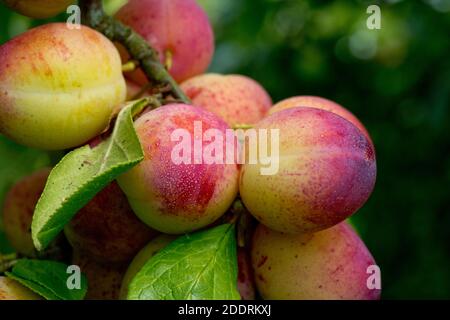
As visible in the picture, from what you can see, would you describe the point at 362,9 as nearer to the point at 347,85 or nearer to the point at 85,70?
the point at 347,85

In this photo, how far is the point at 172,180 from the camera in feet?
2.68

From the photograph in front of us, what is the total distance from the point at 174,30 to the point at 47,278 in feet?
1.38

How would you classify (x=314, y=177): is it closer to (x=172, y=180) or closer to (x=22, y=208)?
(x=172, y=180)

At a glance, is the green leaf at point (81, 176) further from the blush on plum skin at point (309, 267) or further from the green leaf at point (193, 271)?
the blush on plum skin at point (309, 267)

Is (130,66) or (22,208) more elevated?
(130,66)

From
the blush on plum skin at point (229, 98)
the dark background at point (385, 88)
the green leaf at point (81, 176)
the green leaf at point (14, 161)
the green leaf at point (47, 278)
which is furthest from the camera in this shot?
the dark background at point (385, 88)

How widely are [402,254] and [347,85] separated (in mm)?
597

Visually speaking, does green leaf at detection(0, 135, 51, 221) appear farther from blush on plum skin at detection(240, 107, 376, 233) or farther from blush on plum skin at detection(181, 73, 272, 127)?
blush on plum skin at detection(240, 107, 376, 233)

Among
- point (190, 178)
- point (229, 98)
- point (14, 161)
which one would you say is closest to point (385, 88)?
point (14, 161)

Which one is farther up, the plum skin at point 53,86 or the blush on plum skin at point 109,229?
the plum skin at point 53,86

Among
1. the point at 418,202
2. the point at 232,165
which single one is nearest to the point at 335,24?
the point at 418,202

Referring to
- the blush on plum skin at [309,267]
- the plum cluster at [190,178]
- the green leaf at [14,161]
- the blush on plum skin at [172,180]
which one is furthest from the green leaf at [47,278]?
the green leaf at [14,161]

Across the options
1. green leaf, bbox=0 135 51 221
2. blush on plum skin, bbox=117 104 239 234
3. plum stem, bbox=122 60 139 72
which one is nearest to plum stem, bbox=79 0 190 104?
plum stem, bbox=122 60 139 72

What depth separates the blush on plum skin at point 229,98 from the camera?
1018mm
